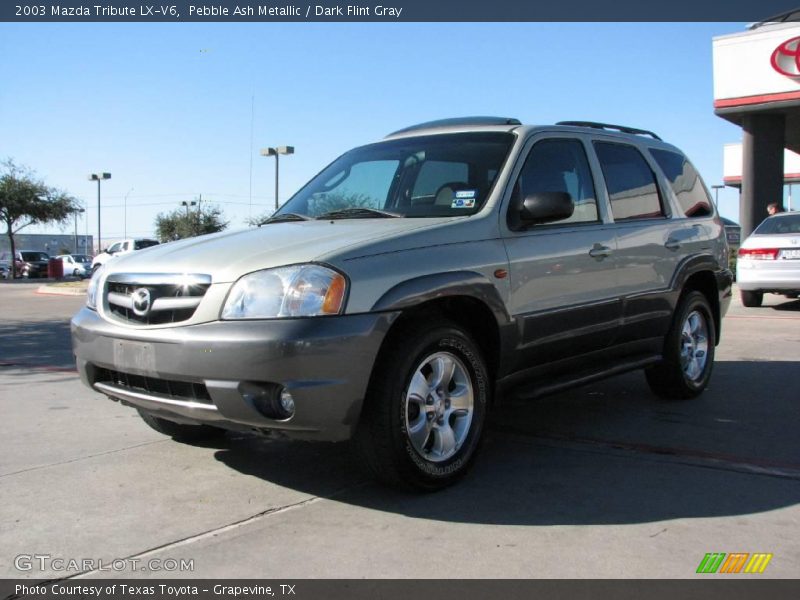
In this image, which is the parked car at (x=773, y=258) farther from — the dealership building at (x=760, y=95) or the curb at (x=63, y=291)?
the curb at (x=63, y=291)

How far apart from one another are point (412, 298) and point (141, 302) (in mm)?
1307

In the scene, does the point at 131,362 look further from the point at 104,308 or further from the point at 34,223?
the point at 34,223

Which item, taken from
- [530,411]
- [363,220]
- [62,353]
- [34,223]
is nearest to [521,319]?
[363,220]

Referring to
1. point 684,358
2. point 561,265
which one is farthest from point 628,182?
point 684,358

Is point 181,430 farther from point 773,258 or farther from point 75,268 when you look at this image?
point 75,268

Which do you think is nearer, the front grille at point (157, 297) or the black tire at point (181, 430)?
the front grille at point (157, 297)

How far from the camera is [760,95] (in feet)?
63.3

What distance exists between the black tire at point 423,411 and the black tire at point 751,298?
10.6m

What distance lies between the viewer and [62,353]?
9008 millimetres

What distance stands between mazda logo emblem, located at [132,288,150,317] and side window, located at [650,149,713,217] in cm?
394

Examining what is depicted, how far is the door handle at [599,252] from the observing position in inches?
191

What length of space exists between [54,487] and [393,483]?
5.70 feet

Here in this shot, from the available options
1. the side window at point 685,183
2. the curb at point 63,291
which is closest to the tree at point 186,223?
the curb at point 63,291

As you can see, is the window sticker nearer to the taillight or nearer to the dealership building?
the taillight
